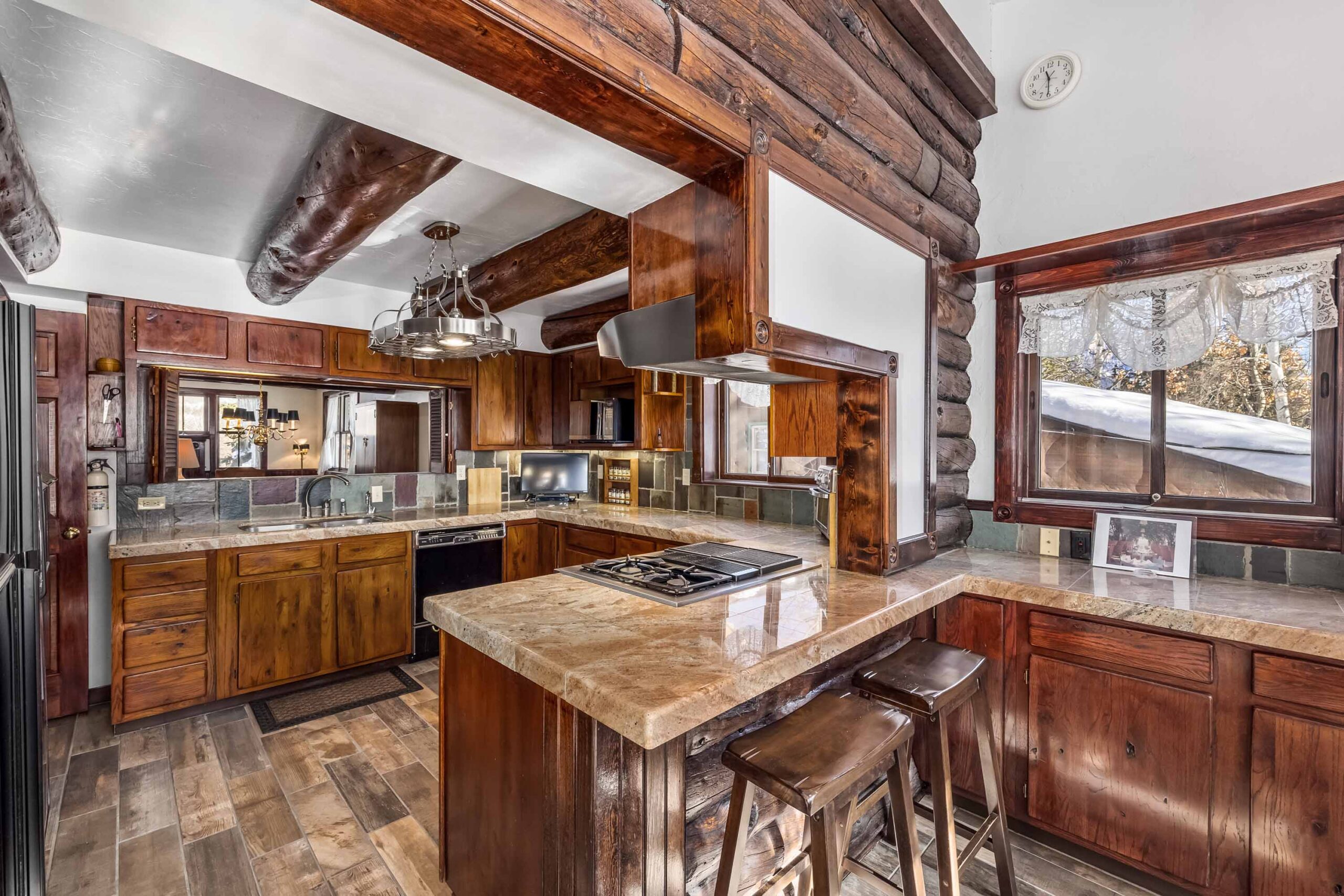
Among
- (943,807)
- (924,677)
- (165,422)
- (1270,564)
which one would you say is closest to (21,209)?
(165,422)

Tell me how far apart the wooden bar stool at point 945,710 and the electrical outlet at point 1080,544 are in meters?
0.94

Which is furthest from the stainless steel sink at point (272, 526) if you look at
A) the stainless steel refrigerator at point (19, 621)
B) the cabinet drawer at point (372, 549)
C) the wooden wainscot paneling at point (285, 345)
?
the stainless steel refrigerator at point (19, 621)

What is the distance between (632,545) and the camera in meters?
3.57

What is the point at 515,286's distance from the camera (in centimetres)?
338

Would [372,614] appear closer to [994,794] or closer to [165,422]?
[165,422]

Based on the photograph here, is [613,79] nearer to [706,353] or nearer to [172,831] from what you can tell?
[706,353]

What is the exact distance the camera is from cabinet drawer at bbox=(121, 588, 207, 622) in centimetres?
291

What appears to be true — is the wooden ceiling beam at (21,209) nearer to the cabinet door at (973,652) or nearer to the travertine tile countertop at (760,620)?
the travertine tile countertop at (760,620)

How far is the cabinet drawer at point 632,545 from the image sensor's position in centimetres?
344

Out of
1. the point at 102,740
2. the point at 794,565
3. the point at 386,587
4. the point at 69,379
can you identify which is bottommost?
the point at 102,740

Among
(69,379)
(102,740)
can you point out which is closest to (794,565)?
(102,740)

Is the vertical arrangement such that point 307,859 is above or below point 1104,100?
below

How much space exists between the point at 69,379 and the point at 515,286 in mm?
2412

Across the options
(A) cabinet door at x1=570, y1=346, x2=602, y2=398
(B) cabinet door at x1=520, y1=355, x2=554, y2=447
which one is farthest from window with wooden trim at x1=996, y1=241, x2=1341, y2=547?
(B) cabinet door at x1=520, y1=355, x2=554, y2=447
